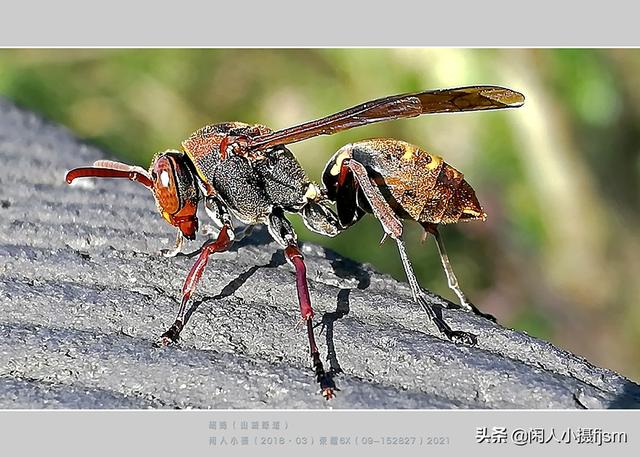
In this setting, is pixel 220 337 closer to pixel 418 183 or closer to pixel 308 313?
pixel 308 313

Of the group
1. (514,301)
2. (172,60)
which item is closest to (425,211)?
(514,301)

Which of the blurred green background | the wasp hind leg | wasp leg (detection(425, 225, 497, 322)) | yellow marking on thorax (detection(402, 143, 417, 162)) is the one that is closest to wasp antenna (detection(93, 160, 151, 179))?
the wasp hind leg

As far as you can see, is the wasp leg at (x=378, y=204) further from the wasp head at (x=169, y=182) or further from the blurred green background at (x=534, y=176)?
the blurred green background at (x=534, y=176)

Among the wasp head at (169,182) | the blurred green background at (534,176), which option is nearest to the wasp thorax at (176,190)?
the wasp head at (169,182)

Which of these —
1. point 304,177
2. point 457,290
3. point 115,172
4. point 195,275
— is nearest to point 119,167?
point 115,172

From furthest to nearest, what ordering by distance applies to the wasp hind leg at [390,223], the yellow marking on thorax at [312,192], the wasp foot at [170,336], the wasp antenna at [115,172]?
the yellow marking on thorax at [312,192] → the wasp antenna at [115,172] → the wasp hind leg at [390,223] → the wasp foot at [170,336]

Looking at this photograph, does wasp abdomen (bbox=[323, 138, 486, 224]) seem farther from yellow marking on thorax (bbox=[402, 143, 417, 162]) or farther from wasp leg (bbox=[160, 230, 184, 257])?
wasp leg (bbox=[160, 230, 184, 257])
